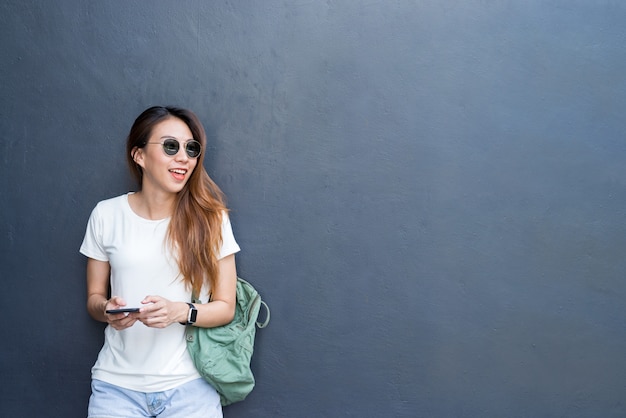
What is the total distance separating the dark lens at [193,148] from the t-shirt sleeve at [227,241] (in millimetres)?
269

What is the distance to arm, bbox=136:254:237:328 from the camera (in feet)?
7.03

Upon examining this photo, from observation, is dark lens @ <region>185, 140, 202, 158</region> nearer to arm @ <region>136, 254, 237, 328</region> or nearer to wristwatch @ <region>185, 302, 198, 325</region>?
arm @ <region>136, 254, 237, 328</region>

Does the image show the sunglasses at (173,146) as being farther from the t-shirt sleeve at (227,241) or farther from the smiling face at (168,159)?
the t-shirt sleeve at (227,241)

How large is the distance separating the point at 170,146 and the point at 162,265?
1.45ft

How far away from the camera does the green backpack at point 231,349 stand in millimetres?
2342

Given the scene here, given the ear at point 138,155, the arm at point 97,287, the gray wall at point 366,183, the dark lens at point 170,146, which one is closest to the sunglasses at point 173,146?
the dark lens at point 170,146

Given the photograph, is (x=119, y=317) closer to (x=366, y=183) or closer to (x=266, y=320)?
(x=266, y=320)

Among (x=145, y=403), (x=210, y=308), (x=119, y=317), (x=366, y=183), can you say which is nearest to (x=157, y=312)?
(x=119, y=317)

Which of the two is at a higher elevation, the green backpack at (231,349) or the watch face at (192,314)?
the watch face at (192,314)

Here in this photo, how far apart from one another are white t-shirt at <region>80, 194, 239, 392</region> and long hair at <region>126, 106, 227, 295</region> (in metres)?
0.04

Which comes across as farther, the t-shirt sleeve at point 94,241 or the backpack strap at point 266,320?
the backpack strap at point 266,320

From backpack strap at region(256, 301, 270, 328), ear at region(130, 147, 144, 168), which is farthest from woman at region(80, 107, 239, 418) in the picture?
backpack strap at region(256, 301, 270, 328)

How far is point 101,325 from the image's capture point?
8.59 ft

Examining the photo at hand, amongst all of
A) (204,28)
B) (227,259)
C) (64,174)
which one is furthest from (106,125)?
(227,259)
